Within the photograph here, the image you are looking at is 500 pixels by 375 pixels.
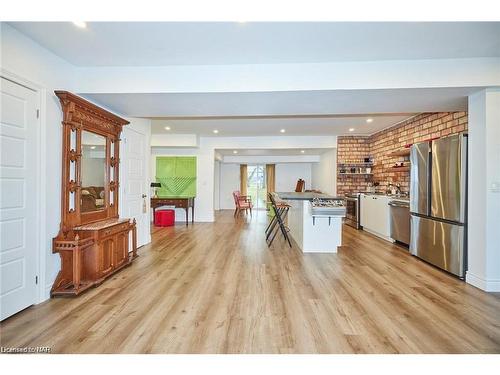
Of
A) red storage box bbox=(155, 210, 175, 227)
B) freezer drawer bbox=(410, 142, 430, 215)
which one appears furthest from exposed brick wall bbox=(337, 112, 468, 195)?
red storage box bbox=(155, 210, 175, 227)

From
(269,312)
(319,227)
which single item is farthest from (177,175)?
(269,312)

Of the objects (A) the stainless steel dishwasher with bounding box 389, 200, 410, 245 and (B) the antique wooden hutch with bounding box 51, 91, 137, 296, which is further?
(A) the stainless steel dishwasher with bounding box 389, 200, 410, 245

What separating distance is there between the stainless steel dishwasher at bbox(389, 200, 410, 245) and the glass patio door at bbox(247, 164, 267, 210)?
6667 millimetres

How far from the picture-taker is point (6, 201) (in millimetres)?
2164

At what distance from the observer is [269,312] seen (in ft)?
7.37

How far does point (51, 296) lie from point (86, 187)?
47.8 inches

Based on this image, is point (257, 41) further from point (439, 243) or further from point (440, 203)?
point (439, 243)

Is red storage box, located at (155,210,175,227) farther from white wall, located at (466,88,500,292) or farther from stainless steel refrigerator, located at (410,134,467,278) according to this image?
white wall, located at (466,88,500,292)

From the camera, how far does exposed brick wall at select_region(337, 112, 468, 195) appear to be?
4.16 m

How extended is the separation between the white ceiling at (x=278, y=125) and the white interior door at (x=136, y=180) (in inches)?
49.7

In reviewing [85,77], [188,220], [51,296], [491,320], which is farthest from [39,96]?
[188,220]

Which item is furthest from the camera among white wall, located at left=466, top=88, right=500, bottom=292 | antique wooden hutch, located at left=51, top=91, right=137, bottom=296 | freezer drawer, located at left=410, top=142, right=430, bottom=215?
freezer drawer, located at left=410, top=142, right=430, bottom=215

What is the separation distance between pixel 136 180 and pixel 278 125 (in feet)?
10.9

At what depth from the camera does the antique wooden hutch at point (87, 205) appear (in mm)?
2652
